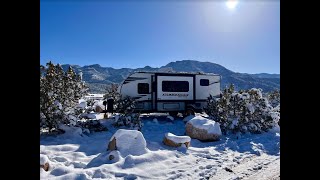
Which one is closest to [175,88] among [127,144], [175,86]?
[175,86]

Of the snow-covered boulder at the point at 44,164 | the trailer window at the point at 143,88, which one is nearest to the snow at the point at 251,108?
the trailer window at the point at 143,88

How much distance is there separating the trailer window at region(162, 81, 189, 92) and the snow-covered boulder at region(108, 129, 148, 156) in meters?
8.11

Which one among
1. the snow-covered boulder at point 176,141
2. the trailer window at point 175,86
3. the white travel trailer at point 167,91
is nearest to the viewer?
the snow-covered boulder at point 176,141

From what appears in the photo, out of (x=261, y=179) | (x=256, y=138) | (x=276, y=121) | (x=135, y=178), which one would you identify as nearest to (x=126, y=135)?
(x=135, y=178)

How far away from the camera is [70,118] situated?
10133 millimetres

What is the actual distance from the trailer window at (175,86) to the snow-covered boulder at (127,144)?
26.6 ft

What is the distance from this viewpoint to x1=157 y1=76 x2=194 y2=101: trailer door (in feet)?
52.6

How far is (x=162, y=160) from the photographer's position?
756 centimetres

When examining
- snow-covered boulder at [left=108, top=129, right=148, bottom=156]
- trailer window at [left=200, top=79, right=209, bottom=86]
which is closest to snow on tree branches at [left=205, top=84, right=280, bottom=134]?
trailer window at [left=200, top=79, right=209, bottom=86]

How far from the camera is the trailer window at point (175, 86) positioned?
53.0 ft

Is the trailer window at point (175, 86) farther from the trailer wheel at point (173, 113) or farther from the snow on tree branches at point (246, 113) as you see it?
the snow on tree branches at point (246, 113)
